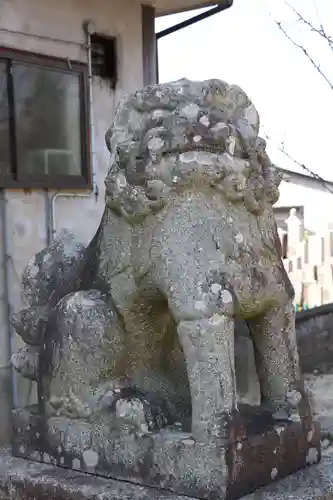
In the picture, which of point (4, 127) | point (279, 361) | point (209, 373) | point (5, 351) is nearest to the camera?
point (209, 373)

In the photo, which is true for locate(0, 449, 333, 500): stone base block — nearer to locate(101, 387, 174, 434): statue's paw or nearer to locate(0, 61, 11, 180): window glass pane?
locate(101, 387, 174, 434): statue's paw

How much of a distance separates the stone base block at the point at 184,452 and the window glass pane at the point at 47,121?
194 centimetres

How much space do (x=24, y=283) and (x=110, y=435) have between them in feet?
2.12

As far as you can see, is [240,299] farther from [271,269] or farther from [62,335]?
[62,335]

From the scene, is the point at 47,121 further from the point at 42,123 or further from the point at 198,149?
the point at 198,149

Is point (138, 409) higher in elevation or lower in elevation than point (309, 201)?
lower

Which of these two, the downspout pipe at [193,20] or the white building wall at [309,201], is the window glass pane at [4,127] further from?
the white building wall at [309,201]

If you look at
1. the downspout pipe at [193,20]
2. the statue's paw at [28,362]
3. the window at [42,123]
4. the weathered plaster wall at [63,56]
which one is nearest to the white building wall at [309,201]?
the downspout pipe at [193,20]

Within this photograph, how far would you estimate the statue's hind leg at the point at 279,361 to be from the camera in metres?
2.21

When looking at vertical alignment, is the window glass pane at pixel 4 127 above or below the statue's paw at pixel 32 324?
above

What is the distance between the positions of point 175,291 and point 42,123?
238cm

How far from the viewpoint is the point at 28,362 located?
2445 millimetres

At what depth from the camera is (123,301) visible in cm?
222

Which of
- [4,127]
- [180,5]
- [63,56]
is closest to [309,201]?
[180,5]
